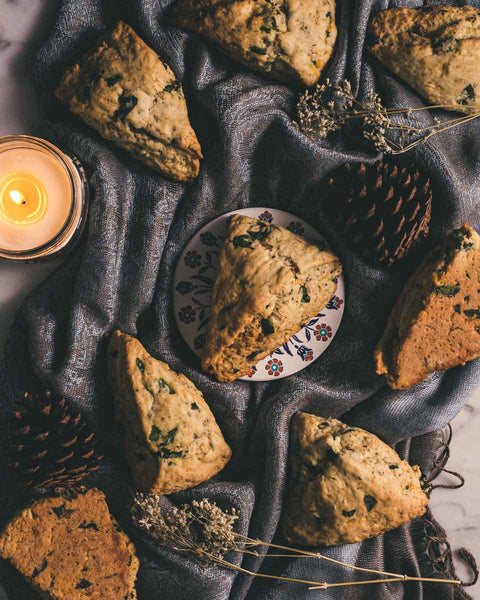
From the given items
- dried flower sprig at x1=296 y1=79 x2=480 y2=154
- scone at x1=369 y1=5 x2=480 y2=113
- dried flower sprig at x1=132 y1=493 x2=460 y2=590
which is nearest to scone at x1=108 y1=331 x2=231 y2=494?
dried flower sprig at x1=132 y1=493 x2=460 y2=590

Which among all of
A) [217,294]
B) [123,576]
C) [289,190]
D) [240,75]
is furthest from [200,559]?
[240,75]

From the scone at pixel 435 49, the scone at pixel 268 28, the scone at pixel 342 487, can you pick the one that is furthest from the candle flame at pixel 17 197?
the scone at pixel 435 49

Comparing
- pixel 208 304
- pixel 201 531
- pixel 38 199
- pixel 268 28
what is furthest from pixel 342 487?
pixel 268 28

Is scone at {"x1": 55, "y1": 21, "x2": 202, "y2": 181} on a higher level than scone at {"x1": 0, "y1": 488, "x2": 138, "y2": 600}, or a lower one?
higher

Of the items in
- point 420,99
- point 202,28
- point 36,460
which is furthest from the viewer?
point 420,99

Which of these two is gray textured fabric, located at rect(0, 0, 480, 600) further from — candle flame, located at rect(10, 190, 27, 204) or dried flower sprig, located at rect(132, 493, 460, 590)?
candle flame, located at rect(10, 190, 27, 204)

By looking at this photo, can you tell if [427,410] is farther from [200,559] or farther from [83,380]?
[83,380]
